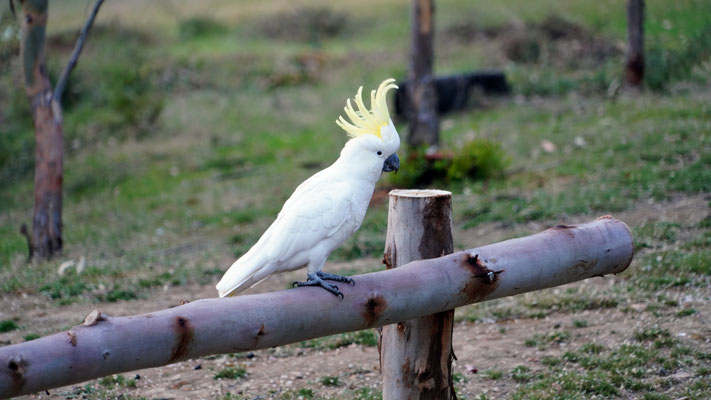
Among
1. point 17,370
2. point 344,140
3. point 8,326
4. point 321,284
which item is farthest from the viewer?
point 344,140

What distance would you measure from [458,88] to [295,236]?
25.9 ft

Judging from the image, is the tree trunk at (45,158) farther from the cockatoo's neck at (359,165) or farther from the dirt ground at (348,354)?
the cockatoo's neck at (359,165)

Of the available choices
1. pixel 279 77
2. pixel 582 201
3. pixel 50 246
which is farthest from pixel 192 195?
pixel 279 77

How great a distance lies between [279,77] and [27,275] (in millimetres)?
8287

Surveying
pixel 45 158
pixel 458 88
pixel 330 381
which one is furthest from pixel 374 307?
pixel 458 88

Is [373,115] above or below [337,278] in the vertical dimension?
above

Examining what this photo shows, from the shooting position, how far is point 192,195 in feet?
26.2

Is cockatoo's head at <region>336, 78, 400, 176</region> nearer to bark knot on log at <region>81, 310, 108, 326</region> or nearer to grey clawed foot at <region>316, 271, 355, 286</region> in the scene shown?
grey clawed foot at <region>316, 271, 355, 286</region>

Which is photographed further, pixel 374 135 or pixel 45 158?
pixel 45 158

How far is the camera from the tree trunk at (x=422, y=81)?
304 inches

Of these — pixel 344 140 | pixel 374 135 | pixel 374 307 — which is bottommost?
pixel 344 140

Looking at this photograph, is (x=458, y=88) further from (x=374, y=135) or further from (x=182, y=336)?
(x=182, y=336)

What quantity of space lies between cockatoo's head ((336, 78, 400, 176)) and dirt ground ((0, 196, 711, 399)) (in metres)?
1.38

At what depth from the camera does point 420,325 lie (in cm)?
284
